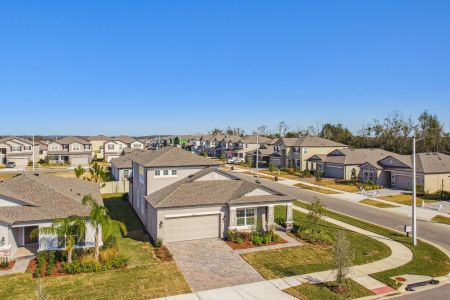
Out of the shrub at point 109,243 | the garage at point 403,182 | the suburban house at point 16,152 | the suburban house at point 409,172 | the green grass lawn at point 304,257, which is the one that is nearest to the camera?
the green grass lawn at point 304,257

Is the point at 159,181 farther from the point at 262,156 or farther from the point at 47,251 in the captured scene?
the point at 262,156

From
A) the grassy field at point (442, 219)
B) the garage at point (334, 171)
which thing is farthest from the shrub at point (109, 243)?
the garage at point (334, 171)

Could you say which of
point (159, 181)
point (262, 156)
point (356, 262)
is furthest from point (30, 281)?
point (262, 156)

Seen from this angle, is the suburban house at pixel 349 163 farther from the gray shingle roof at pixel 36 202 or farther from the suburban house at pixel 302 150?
the gray shingle roof at pixel 36 202

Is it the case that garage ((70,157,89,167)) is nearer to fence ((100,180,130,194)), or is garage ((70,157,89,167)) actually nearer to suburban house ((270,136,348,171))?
fence ((100,180,130,194))

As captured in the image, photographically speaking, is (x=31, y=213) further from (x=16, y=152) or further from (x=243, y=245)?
(x=16, y=152)

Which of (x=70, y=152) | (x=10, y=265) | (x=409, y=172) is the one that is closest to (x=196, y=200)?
(x=10, y=265)
